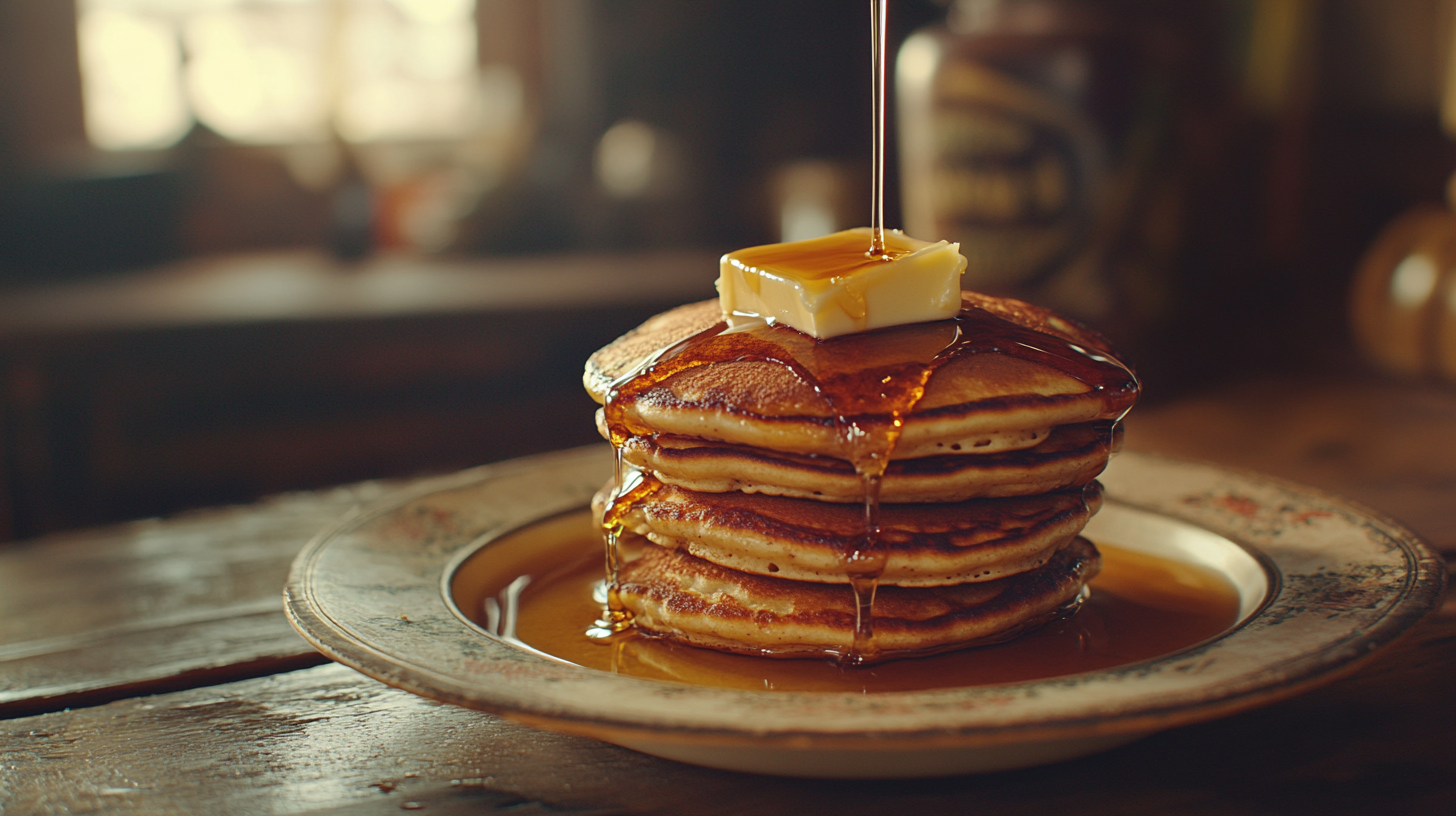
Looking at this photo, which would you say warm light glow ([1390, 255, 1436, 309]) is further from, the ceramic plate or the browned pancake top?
the browned pancake top

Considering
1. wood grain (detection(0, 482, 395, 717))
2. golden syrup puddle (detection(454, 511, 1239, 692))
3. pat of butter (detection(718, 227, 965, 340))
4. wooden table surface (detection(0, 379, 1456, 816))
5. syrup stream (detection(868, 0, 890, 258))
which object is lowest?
wood grain (detection(0, 482, 395, 717))

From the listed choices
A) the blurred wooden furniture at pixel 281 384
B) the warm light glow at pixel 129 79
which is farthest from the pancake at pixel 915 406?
the warm light glow at pixel 129 79

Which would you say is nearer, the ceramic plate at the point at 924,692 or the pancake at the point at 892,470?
the ceramic plate at the point at 924,692

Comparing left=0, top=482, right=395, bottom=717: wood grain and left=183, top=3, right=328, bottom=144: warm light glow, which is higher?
left=183, top=3, right=328, bottom=144: warm light glow

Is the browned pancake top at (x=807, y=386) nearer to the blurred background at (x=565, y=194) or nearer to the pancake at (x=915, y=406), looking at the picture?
the pancake at (x=915, y=406)

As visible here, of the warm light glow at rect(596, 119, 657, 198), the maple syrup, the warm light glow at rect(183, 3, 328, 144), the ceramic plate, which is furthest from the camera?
the warm light glow at rect(183, 3, 328, 144)

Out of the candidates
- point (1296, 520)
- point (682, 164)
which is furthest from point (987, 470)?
point (682, 164)

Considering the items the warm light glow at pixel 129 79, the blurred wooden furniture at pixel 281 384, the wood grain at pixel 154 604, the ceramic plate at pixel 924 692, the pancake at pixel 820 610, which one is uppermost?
the warm light glow at pixel 129 79

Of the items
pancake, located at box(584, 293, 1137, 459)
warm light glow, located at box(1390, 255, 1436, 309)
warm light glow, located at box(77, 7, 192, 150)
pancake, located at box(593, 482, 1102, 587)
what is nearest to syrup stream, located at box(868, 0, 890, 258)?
pancake, located at box(584, 293, 1137, 459)

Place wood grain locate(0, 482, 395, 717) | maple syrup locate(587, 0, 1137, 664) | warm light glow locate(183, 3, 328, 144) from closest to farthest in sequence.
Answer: maple syrup locate(587, 0, 1137, 664) < wood grain locate(0, 482, 395, 717) < warm light glow locate(183, 3, 328, 144)
